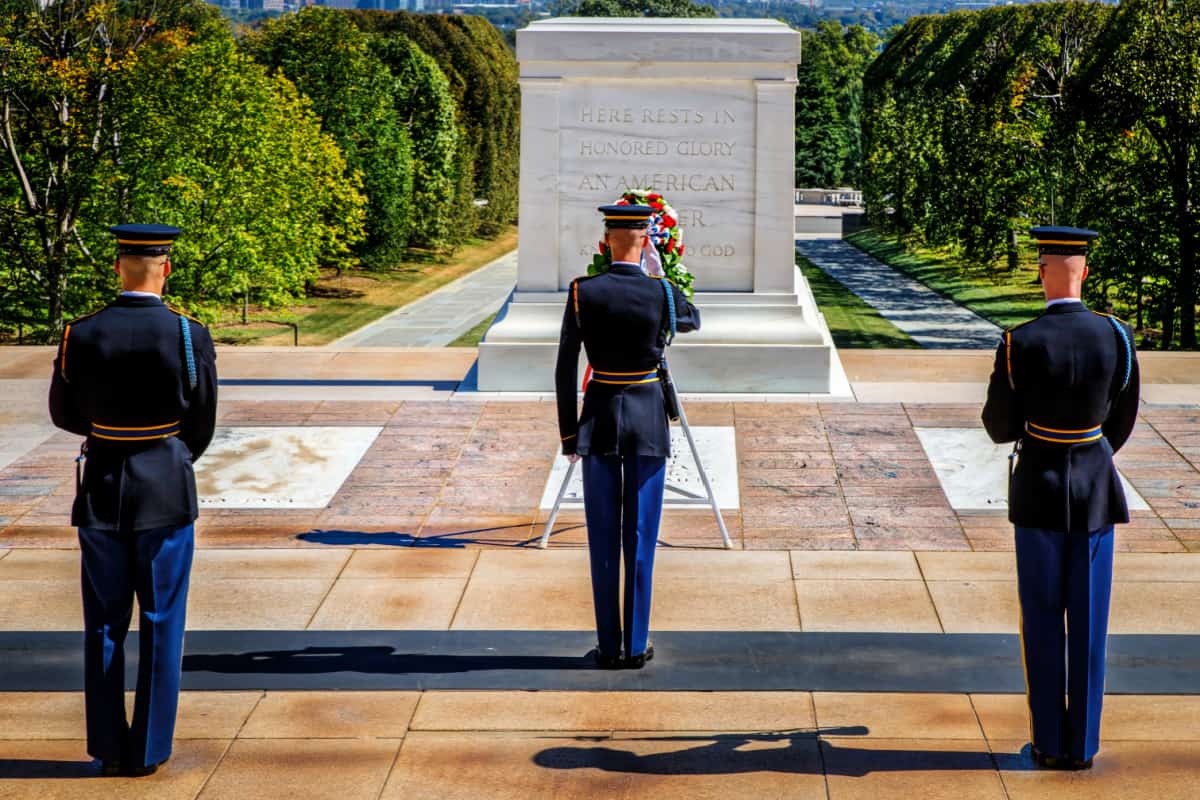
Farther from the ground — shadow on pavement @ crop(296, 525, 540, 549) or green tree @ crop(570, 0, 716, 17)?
green tree @ crop(570, 0, 716, 17)

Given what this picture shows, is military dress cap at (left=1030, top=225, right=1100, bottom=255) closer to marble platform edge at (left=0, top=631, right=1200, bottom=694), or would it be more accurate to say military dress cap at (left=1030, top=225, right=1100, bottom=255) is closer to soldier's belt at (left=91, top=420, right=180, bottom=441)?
marble platform edge at (left=0, top=631, right=1200, bottom=694)

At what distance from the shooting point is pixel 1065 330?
16.9 ft

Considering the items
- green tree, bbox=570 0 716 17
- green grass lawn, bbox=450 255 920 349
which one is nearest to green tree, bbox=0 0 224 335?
green grass lawn, bbox=450 255 920 349

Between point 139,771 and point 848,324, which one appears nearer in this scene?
point 139,771

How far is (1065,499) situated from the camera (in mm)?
5113

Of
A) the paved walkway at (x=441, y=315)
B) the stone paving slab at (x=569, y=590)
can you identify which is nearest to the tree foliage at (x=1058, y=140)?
the paved walkway at (x=441, y=315)

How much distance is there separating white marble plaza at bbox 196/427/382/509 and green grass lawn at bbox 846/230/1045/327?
22.9 metres

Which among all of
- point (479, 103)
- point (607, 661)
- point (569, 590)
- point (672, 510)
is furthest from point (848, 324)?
point (479, 103)

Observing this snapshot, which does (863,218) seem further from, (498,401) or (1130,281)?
(498,401)

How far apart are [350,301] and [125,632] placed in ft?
134

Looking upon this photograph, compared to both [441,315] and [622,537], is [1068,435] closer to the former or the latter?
[622,537]

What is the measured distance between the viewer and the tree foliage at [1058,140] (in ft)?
Result: 75.0

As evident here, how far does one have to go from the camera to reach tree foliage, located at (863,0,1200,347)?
22.9m

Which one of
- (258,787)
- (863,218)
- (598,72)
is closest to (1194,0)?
(598,72)
